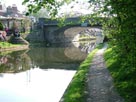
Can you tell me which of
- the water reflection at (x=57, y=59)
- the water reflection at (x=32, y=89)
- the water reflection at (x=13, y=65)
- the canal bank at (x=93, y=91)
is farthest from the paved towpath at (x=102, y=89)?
the water reflection at (x=57, y=59)

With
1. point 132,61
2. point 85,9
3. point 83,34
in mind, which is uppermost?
point 85,9

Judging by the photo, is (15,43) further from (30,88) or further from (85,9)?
(85,9)

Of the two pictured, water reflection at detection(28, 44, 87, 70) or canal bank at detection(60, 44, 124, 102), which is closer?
canal bank at detection(60, 44, 124, 102)

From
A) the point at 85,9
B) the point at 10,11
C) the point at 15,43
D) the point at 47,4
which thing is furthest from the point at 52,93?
the point at 10,11

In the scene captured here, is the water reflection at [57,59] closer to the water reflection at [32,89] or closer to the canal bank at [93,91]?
the water reflection at [32,89]

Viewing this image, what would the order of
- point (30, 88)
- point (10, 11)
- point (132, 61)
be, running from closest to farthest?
point (132, 61) < point (30, 88) < point (10, 11)

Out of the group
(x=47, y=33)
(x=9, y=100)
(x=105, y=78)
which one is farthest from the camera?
(x=47, y=33)

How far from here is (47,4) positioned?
9.88 metres

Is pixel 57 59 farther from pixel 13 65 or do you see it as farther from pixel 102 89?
pixel 102 89

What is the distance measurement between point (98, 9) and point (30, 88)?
32.1 feet

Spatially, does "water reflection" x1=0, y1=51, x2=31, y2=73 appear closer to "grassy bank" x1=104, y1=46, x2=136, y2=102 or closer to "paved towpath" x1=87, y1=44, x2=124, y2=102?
"paved towpath" x1=87, y1=44, x2=124, y2=102

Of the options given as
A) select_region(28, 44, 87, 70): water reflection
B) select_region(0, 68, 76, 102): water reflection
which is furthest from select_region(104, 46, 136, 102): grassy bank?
select_region(28, 44, 87, 70): water reflection

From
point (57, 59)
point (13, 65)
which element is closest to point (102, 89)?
point (13, 65)

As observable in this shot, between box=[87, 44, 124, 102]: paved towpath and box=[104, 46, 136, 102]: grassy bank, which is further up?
box=[104, 46, 136, 102]: grassy bank
